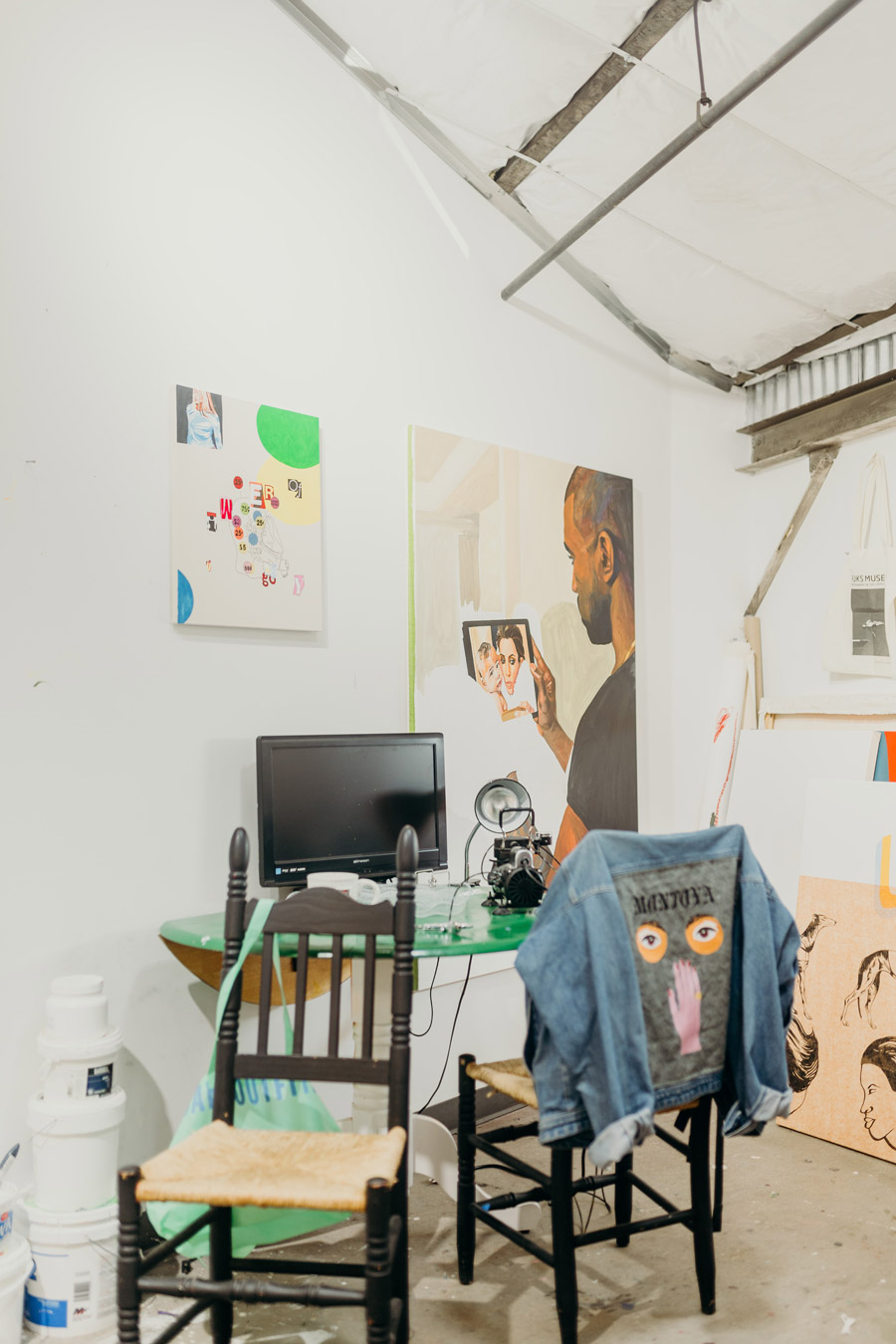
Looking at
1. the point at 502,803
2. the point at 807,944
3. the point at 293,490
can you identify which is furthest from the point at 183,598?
the point at 807,944

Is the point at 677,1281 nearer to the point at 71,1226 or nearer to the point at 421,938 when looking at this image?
the point at 421,938

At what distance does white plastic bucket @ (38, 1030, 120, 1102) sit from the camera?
2127 mm

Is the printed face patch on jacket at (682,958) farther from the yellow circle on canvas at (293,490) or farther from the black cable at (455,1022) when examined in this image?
the yellow circle on canvas at (293,490)

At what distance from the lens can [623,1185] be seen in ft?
7.61

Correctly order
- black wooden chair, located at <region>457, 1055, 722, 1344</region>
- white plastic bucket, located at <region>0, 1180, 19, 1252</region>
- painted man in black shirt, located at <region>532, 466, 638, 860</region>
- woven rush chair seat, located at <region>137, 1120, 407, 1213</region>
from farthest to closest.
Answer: painted man in black shirt, located at <region>532, 466, 638, 860</region> < white plastic bucket, located at <region>0, 1180, 19, 1252</region> < black wooden chair, located at <region>457, 1055, 722, 1344</region> < woven rush chair seat, located at <region>137, 1120, 407, 1213</region>

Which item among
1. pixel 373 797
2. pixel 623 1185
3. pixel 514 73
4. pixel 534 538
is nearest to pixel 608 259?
pixel 514 73

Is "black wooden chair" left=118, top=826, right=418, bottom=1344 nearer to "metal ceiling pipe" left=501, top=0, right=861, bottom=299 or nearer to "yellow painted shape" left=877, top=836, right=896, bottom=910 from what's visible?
"yellow painted shape" left=877, top=836, right=896, bottom=910

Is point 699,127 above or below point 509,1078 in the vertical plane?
above

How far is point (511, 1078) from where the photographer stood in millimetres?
2154

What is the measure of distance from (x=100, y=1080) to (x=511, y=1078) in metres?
0.94

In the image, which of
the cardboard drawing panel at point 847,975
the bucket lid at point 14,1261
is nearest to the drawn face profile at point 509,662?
the cardboard drawing panel at point 847,975

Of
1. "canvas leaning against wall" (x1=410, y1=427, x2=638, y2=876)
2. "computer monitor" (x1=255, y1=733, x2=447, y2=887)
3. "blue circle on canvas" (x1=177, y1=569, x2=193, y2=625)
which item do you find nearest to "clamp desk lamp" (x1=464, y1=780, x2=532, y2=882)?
"computer monitor" (x1=255, y1=733, x2=447, y2=887)

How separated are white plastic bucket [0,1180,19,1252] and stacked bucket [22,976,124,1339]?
7 cm

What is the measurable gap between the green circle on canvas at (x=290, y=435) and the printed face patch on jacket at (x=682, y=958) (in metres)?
1.61
